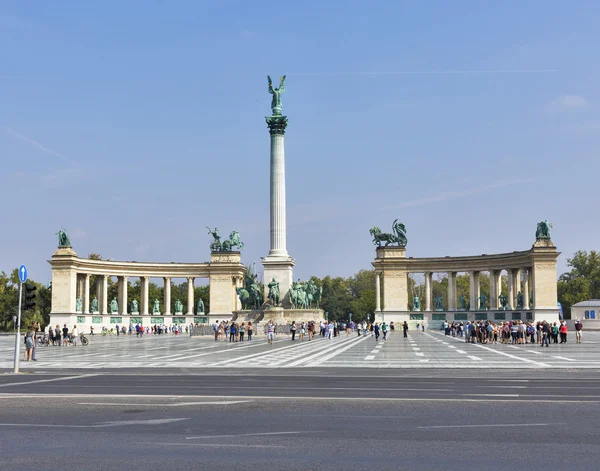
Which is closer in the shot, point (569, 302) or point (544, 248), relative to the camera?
point (544, 248)

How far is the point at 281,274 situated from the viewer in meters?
83.1

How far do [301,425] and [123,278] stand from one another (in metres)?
108

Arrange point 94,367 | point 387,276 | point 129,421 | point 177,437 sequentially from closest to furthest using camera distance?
point 177,437 → point 129,421 → point 94,367 → point 387,276

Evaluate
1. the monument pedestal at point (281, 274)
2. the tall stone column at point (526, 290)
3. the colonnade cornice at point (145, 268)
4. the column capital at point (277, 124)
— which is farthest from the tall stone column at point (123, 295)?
the tall stone column at point (526, 290)

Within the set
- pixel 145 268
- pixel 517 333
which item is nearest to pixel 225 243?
pixel 145 268

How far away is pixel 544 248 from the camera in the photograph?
102 m

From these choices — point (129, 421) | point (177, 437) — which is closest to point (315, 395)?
point (129, 421)

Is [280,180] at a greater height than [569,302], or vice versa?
[280,180]

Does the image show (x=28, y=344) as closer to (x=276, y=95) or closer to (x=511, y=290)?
(x=276, y=95)

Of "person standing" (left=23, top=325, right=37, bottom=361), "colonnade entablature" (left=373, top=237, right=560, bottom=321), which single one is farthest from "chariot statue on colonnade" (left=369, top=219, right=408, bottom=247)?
"person standing" (left=23, top=325, right=37, bottom=361)

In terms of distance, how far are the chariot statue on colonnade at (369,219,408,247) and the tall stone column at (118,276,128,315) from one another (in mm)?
38198

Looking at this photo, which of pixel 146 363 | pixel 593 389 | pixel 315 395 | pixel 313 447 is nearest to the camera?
pixel 313 447

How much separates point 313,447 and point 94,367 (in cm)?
2332

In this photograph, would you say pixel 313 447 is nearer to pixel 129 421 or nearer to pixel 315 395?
pixel 129 421
